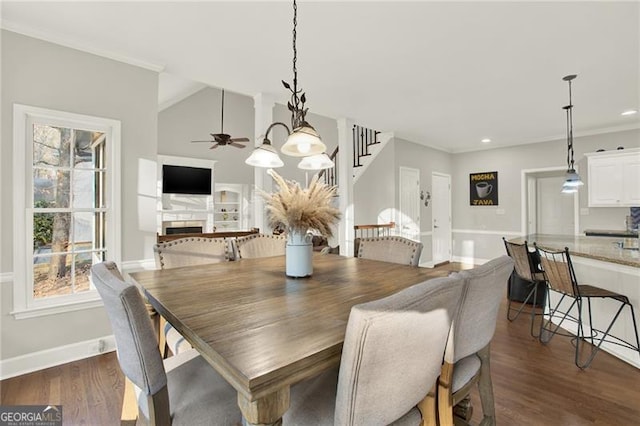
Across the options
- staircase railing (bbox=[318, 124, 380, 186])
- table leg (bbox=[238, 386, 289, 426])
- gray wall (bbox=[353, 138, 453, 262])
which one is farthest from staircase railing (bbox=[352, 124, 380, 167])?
table leg (bbox=[238, 386, 289, 426])

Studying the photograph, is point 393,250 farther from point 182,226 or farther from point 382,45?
point 182,226

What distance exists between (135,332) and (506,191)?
290 inches

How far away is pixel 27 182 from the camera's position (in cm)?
242

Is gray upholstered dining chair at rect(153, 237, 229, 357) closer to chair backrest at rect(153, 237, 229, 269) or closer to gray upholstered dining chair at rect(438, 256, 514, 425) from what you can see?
chair backrest at rect(153, 237, 229, 269)

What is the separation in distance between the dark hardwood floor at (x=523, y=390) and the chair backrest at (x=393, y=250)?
294mm

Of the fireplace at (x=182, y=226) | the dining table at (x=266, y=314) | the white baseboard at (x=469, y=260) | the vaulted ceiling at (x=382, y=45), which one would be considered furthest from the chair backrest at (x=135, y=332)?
the white baseboard at (x=469, y=260)

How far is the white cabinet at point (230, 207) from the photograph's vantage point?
8.20m

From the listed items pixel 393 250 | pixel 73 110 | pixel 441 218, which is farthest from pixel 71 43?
pixel 441 218

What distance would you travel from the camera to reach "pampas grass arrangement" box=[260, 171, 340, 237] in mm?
1693

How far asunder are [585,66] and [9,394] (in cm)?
565

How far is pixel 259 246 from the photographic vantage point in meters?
2.72

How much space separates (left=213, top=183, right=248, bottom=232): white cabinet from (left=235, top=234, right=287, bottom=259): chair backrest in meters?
5.77

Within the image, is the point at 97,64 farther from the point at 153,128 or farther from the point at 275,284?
the point at 275,284

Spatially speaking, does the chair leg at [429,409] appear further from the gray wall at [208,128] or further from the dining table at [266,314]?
the gray wall at [208,128]
